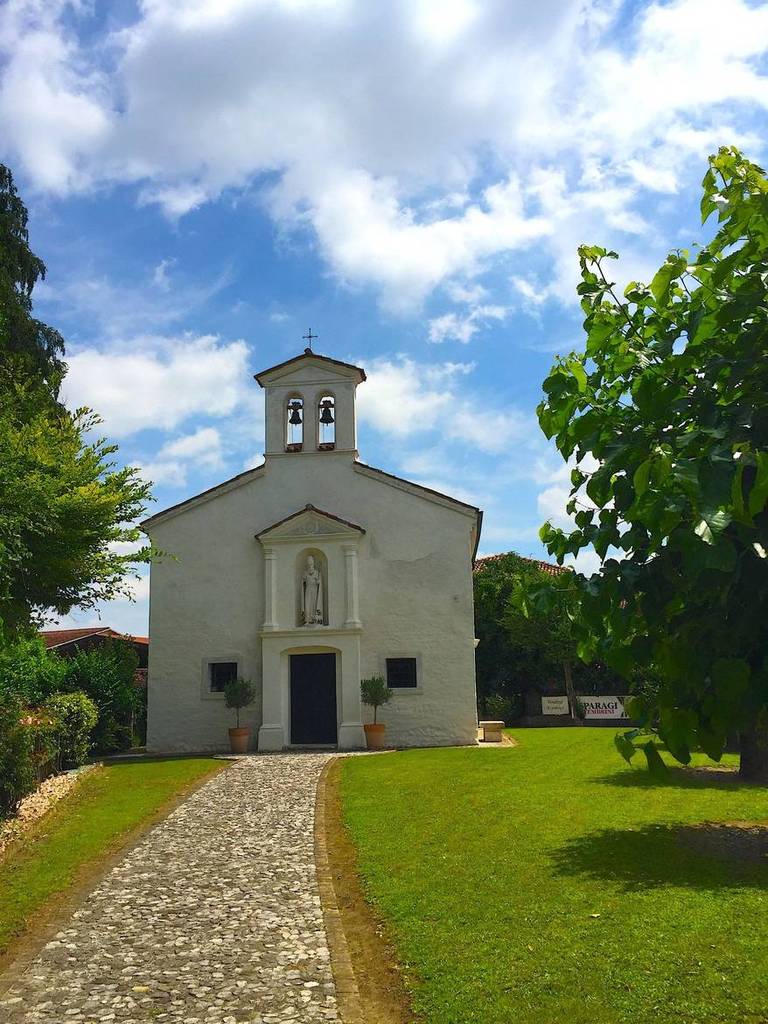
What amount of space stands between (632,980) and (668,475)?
4.98m

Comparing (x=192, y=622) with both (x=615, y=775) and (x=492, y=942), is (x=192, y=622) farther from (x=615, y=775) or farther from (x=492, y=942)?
(x=492, y=942)

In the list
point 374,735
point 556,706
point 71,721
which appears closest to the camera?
point 71,721

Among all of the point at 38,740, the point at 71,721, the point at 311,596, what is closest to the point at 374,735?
the point at 311,596

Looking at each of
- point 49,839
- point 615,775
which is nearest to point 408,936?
point 49,839

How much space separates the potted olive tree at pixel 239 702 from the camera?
24078 mm

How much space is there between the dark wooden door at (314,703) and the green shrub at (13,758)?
1145cm

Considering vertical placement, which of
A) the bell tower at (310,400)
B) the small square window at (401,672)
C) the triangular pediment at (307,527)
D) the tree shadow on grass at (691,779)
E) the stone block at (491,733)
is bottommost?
the tree shadow on grass at (691,779)

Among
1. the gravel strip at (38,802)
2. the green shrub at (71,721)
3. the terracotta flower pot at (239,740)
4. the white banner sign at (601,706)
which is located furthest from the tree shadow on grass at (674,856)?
the white banner sign at (601,706)

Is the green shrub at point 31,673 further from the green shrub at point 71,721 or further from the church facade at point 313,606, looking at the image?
the church facade at point 313,606

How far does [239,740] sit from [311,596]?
476 centimetres

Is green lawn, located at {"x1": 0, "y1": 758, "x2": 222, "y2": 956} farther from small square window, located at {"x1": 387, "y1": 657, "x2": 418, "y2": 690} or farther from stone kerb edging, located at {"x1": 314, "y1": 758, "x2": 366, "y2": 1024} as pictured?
small square window, located at {"x1": 387, "y1": 657, "x2": 418, "y2": 690}

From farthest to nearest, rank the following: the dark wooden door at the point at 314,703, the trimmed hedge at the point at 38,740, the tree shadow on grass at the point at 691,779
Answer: the dark wooden door at the point at 314,703
the tree shadow on grass at the point at 691,779
the trimmed hedge at the point at 38,740

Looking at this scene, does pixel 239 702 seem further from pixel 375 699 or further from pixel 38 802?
pixel 38 802

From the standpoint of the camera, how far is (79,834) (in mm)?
12555
